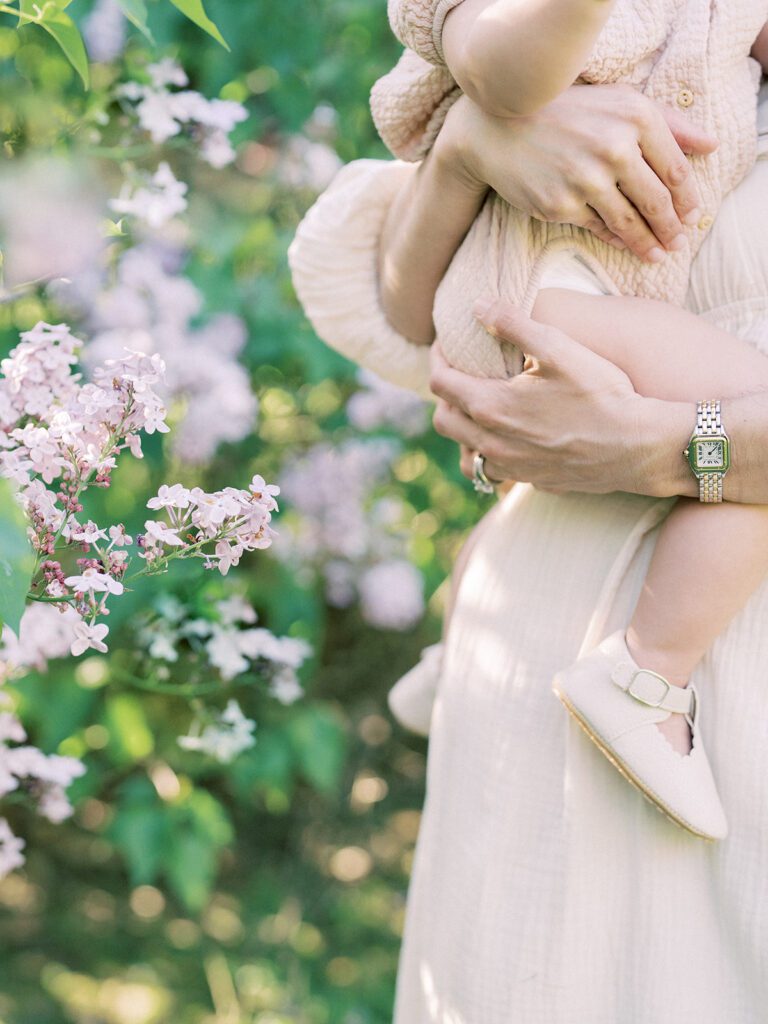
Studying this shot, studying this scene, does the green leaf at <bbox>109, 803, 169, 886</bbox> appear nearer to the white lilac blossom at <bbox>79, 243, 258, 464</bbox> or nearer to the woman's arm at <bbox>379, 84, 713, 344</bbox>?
the white lilac blossom at <bbox>79, 243, 258, 464</bbox>

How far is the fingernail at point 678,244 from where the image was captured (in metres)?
1.06

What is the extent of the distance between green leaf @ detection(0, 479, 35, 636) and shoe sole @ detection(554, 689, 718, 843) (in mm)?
559

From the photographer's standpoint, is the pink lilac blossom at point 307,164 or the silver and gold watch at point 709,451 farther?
the pink lilac blossom at point 307,164

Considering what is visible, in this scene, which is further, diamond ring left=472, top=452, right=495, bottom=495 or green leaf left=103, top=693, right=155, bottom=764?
green leaf left=103, top=693, right=155, bottom=764

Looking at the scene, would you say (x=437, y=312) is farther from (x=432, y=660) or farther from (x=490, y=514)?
(x=432, y=660)

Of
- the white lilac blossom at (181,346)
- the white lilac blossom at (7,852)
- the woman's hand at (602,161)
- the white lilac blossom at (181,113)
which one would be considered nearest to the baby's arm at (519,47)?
the woman's hand at (602,161)

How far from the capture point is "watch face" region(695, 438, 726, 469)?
39.7 inches

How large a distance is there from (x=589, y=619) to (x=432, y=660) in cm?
38

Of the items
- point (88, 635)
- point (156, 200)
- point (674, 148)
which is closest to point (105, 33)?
point (156, 200)

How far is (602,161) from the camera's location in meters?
1.01

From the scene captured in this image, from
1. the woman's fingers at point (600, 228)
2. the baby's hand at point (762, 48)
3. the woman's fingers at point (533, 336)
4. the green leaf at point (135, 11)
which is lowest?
the woman's fingers at point (533, 336)

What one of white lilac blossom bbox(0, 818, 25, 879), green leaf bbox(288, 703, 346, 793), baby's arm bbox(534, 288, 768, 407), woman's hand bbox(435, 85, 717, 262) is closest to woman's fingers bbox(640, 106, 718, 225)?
woman's hand bbox(435, 85, 717, 262)

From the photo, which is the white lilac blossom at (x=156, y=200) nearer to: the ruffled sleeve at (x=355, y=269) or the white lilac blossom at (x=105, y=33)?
the ruffled sleeve at (x=355, y=269)

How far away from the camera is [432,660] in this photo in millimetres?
1497
